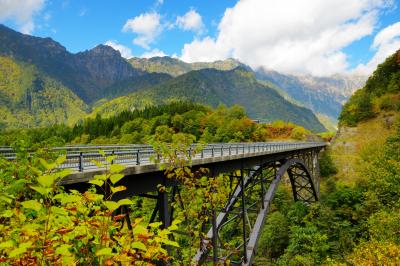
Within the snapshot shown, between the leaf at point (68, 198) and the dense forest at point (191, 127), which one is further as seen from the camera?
the dense forest at point (191, 127)

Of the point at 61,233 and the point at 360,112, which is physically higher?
the point at 360,112

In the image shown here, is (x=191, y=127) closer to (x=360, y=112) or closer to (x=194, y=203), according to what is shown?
(x=360, y=112)

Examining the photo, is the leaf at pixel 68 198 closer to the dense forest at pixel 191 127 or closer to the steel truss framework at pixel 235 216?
the steel truss framework at pixel 235 216

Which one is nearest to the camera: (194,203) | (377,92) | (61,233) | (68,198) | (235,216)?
(68,198)

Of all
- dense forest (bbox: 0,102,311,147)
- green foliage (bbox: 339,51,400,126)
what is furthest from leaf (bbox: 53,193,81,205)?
green foliage (bbox: 339,51,400,126)

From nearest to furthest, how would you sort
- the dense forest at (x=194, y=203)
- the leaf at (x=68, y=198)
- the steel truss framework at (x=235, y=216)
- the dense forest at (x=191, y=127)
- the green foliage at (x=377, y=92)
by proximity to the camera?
the leaf at (x=68, y=198) < the dense forest at (x=194, y=203) < the steel truss framework at (x=235, y=216) < the green foliage at (x=377, y=92) < the dense forest at (x=191, y=127)

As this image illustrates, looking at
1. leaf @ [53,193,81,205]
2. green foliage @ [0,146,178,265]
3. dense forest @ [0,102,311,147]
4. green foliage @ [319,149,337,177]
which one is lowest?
green foliage @ [319,149,337,177]

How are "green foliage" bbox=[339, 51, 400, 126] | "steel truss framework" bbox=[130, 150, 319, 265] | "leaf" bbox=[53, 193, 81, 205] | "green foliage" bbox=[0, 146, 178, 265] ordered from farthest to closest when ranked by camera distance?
"green foliage" bbox=[339, 51, 400, 126]
"steel truss framework" bbox=[130, 150, 319, 265]
"green foliage" bbox=[0, 146, 178, 265]
"leaf" bbox=[53, 193, 81, 205]

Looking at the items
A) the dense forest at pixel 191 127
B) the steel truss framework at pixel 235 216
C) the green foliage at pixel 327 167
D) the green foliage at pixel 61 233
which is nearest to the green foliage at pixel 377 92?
the dense forest at pixel 191 127

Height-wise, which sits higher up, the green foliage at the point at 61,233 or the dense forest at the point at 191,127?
the dense forest at the point at 191,127

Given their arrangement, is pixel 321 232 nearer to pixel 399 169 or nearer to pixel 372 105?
pixel 399 169

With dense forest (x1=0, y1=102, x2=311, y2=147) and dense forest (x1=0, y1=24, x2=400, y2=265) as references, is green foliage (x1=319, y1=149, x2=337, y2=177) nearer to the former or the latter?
dense forest (x1=0, y1=24, x2=400, y2=265)

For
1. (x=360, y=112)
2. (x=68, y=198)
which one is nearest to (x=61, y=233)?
(x=68, y=198)

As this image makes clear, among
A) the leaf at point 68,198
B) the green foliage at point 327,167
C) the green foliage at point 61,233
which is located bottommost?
the green foliage at point 327,167
